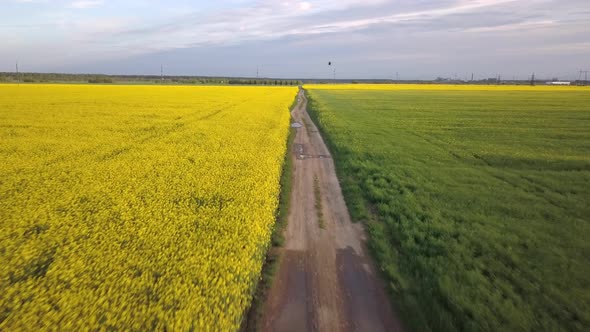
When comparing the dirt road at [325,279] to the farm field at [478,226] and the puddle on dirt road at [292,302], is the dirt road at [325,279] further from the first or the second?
the farm field at [478,226]

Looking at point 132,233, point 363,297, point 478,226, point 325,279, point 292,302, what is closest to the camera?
point 292,302

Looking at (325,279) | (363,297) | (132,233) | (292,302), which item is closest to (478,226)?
(363,297)

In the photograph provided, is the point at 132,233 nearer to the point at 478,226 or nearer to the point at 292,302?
the point at 292,302

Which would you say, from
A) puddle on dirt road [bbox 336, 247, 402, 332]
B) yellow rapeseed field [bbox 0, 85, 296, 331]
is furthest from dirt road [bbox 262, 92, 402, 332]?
yellow rapeseed field [bbox 0, 85, 296, 331]

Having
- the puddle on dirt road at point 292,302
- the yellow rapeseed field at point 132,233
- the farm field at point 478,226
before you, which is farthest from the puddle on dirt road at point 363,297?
the yellow rapeseed field at point 132,233

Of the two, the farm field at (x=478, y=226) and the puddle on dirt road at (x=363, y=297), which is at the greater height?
the farm field at (x=478, y=226)
